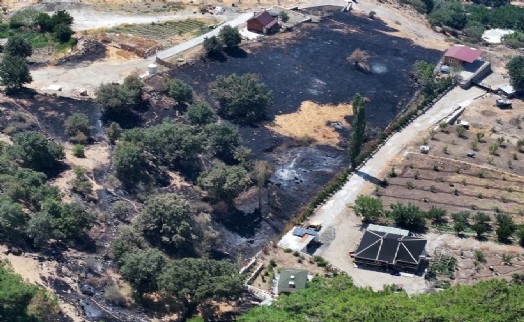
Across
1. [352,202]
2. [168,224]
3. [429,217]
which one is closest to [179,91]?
[352,202]

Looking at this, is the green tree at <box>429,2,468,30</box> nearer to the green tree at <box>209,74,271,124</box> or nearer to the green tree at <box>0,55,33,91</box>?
the green tree at <box>209,74,271,124</box>

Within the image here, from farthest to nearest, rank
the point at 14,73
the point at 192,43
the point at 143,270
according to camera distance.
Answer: the point at 192,43 < the point at 14,73 < the point at 143,270

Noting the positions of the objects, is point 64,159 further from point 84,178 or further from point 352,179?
point 352,179

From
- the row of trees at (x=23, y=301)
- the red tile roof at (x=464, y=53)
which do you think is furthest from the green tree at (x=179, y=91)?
the red tile roof at (x=464, y=53)

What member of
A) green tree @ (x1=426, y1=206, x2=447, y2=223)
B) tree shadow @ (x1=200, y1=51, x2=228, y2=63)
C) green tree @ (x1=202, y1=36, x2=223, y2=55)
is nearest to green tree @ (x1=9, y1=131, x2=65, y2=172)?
tree shadow @ (x1=200, y1=51, x2=228, y2=63)

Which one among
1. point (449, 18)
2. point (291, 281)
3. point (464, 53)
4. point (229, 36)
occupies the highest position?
point (449, 18)

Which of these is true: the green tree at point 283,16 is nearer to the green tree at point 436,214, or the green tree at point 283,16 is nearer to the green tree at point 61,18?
the green tree at point 61,18

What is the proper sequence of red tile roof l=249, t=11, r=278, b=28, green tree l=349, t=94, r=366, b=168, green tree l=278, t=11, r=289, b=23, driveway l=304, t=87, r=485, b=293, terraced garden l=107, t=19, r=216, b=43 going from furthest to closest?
1. green tree l=278, t=11, r=289, b=23
2. red tile roof l=249, t=11, r=278, b=28
3. terraced garden l=107, t=19, r=216, b=43
4. green tree l=349, t=94, r=366, b=168
5. driveway l=304, t=87, r=485, b=293

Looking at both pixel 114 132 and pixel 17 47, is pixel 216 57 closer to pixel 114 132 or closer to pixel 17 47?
pixel 114 132
